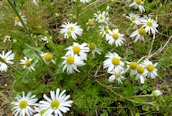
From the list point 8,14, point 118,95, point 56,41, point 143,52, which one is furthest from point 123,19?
point 8,14

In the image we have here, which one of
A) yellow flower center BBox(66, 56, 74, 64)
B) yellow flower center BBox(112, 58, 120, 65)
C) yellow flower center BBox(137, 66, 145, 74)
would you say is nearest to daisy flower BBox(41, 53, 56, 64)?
yellow flower center BBox(66, 56, 74, 64)

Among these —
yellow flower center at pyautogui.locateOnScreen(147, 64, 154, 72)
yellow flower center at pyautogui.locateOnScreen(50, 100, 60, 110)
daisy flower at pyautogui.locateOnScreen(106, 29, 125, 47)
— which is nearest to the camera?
yellow flower center at pyautogui.locateOnScreen(50, 100, 60, 110)

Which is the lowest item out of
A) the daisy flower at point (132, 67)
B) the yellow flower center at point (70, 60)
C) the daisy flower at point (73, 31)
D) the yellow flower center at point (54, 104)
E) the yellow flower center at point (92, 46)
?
the yellow flower center at point (54, 104)

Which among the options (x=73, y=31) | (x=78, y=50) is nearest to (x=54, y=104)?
(x=78, y=50)

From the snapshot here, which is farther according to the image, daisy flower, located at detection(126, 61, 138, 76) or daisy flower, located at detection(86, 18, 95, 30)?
daisy flower, located at detection(86, 18, 95, 30)

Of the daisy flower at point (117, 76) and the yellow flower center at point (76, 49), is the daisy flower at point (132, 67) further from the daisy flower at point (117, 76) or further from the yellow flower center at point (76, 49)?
the yellow flower center at point (76, 49)

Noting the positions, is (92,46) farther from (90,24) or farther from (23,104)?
(23,104)

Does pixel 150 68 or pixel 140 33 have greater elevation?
pixel 140 33

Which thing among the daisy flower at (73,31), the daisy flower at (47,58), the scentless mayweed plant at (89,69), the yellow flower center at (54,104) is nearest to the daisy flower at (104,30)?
the scentless mayweed plant at (89,69)

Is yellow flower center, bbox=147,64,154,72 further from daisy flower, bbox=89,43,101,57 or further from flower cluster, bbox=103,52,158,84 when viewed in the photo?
daisy flower, bbox=89,43,101,57
